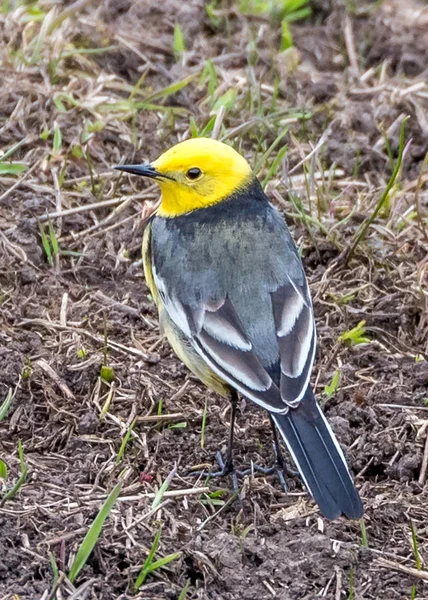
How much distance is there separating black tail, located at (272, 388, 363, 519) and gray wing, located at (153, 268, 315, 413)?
0.07 metres

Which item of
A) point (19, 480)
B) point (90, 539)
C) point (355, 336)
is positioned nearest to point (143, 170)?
point (355, 336)

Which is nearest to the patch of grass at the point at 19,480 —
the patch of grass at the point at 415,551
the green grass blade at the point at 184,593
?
the green grass blade at the point at 184,593

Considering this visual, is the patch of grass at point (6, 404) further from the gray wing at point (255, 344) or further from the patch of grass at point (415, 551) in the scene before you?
the patch of grass at point (415, 551)

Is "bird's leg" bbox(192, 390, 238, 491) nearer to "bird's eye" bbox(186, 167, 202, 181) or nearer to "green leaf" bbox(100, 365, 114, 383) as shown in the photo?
"green leaf" bbox(100, 365, 114, 383)

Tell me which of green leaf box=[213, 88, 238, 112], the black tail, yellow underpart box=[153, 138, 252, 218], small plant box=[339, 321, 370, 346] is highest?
yellow underpart box=[153, 138, 252, 218]

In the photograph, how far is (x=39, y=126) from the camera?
7.04 metres

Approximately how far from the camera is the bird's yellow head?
5629 mm

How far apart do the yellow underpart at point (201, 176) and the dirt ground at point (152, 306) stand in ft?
2.49

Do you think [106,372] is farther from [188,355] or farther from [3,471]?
[3,471]

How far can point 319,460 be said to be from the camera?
14.6ft

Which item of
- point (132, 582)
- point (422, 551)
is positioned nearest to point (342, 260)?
point (422, 551)

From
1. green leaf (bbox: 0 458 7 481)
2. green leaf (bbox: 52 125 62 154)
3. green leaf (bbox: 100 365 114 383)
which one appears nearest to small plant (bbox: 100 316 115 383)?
green leaf (bbox: 100 365 114 383)

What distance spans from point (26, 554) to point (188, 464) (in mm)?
1168

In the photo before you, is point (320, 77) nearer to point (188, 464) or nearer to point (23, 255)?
point (23, 255)
